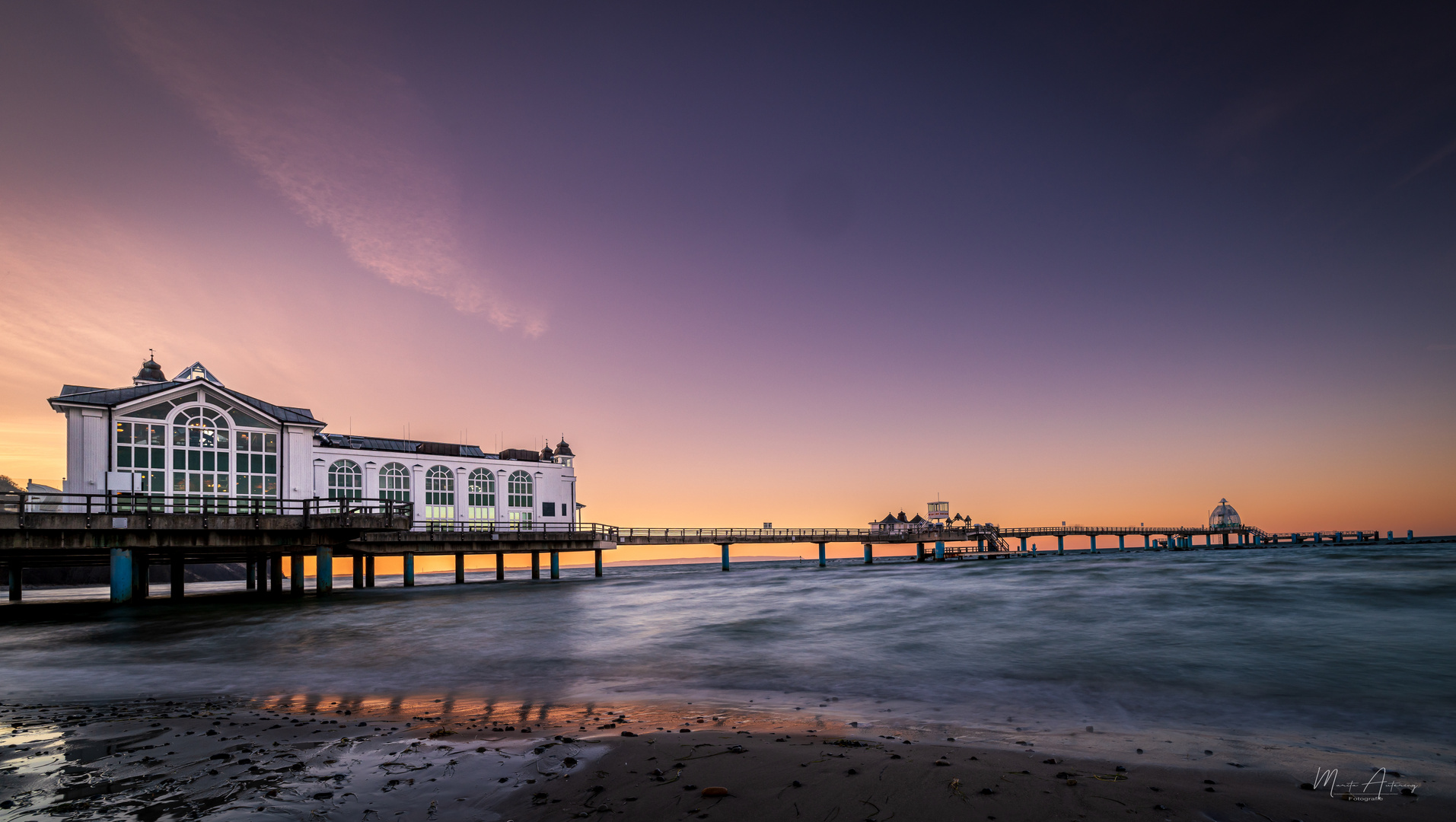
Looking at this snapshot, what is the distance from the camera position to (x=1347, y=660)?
16250 millimetres

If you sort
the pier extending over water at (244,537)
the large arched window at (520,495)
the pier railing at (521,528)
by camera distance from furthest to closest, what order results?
the large arched window at (520,495)
the pier railing at (521,528)
the pier extending over water at (244,537)

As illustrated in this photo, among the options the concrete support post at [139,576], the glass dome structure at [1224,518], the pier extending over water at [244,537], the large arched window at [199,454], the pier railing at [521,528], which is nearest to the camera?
the pier extending over water at [244,537]

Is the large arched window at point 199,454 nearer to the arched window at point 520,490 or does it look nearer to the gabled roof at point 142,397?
the gabled roof at point 142,397

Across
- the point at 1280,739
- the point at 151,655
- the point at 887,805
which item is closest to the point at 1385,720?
the point at 1280,739

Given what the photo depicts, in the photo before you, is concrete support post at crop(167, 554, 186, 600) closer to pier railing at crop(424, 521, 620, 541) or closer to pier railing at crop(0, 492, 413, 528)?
pier railing at crop(0, 492, 413, 528)

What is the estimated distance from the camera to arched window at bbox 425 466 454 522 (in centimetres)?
5397

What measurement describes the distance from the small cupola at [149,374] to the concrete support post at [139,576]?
1360cm

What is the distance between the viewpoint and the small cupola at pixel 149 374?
1705 inches

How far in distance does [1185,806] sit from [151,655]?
75.3 ft

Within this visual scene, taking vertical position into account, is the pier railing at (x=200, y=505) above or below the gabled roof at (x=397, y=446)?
below

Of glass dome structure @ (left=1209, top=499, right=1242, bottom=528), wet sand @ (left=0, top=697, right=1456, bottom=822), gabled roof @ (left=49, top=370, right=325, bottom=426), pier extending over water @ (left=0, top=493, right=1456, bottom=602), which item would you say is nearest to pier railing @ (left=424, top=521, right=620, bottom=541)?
pier extending over water @ (left=0, top=493, right=1456, bottom=602)

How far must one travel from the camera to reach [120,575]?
31391 millimetres

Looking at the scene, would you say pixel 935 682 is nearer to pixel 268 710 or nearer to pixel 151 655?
pixel 268 710
